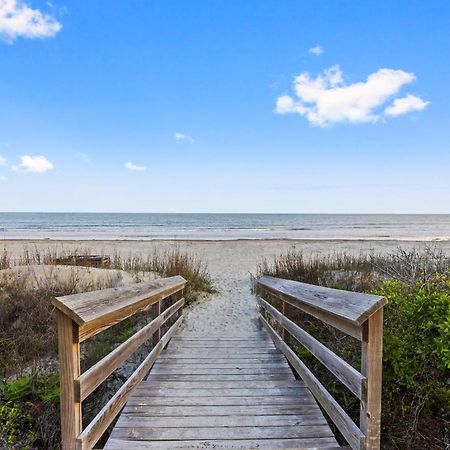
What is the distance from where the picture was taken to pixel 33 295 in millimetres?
5691

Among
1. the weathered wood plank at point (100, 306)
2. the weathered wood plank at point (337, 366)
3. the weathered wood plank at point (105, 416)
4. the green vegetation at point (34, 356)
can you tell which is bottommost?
the green vegetation at point (34, 356)

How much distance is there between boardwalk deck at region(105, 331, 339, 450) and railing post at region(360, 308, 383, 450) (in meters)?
0.51

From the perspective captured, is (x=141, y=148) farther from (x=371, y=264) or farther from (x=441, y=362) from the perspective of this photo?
(x=441, y=362)

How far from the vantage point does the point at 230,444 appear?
2299mm

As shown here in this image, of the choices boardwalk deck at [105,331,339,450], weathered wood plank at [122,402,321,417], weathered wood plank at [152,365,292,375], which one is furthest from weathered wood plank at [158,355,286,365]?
weathered wood plank at [122,402,321,417]

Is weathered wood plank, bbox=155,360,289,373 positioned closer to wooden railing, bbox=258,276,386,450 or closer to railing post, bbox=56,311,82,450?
wooden railing, bbox=258,276,386,450

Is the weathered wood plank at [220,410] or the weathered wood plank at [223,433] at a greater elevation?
the weathered wood plank at [223,433]

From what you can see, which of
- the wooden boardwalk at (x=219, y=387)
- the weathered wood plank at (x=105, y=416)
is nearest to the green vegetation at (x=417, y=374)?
the wooden boardwalk at (x=219, y=387)

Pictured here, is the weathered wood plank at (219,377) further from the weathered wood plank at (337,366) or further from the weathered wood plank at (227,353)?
the weathered wood plank at (337,366)

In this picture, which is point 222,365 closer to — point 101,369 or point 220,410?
point 220,410

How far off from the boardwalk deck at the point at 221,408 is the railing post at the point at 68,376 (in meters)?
0.56

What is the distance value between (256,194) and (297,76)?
268 feet

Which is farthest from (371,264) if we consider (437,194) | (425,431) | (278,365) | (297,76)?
(437,194)

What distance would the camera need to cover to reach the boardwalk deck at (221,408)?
7.61 ft
